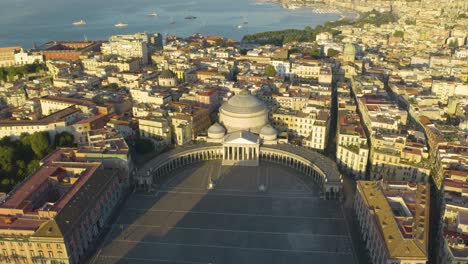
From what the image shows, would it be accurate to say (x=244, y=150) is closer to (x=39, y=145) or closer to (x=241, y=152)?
(x=241, y=152)

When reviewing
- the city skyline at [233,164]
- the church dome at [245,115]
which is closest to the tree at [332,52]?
the city skyline at [233,164]

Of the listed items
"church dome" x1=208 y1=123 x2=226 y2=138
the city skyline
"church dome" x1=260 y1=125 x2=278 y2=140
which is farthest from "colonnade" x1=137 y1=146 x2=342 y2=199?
"church dome" x1=208 y1=123 x2=226 y2=138

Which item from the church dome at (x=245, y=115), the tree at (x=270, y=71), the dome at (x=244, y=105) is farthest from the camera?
the tree at (x=270, y=71)

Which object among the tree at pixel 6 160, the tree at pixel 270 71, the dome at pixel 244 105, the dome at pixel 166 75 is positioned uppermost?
the dome at pixel 166 75

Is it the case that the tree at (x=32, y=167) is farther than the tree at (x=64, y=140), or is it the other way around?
the tree at (x=64, y=140)

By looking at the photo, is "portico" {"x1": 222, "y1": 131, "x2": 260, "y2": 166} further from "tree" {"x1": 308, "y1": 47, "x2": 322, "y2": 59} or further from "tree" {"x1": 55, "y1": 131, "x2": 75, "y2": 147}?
"tree" {"x1": 308, "y1": 47, "x2": 322, "y2": 59}

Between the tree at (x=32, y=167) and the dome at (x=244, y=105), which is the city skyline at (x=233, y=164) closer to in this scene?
the dome at (x=244, y=105)

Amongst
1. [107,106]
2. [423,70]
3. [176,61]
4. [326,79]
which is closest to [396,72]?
[423,70]
